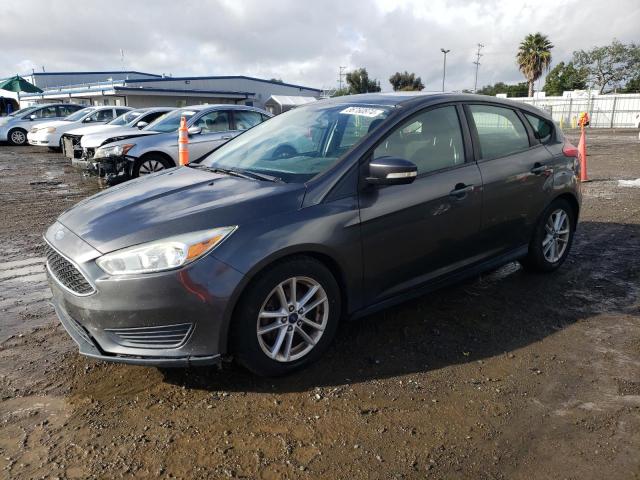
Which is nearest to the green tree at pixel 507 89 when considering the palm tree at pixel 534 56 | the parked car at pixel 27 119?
the palm tree at pixel 534 56

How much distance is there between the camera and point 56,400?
9.65ft

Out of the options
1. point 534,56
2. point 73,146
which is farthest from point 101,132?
point 534,56

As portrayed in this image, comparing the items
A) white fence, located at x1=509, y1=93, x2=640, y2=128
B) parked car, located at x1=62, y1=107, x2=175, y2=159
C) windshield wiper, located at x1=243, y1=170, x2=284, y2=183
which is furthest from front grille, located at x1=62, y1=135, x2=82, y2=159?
white fence, located at x1=509, y1=93, x2=640, y2=128

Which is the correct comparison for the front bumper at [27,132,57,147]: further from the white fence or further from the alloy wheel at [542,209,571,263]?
the white fence

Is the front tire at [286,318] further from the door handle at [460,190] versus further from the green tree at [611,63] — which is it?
the green tree at [611,63]

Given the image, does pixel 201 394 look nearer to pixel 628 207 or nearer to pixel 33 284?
pixel 33 284

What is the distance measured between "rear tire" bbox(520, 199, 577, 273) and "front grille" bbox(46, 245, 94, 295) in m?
3.70

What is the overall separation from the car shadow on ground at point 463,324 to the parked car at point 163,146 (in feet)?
19.0

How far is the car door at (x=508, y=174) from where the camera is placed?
4.07 meters

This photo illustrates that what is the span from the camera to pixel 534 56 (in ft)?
181

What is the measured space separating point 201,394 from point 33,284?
2.70 metres

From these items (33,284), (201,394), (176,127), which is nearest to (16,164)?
(176,127)

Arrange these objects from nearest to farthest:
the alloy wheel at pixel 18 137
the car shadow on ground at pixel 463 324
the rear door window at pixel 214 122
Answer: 1. the car shadow on ground at pixel 463 324
2. the rear door window at pixel 214 122
3. the alloy wheel at pixel 18 137

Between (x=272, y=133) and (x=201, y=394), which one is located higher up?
(x=272, y=133)
